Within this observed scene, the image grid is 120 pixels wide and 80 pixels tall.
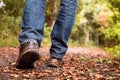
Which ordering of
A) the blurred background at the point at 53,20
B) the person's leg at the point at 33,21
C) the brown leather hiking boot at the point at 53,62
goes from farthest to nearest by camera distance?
the blurred background at the point at 53,20 → the brown leather hiking boot at the point at 53,62 → the person's leg at the point at 33,21

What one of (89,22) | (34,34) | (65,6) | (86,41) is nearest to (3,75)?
(34,34)

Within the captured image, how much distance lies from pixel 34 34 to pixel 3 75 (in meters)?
0.46

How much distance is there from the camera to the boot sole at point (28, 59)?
9.19 feet

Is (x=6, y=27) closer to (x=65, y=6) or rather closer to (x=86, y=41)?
(x=65, y=6)

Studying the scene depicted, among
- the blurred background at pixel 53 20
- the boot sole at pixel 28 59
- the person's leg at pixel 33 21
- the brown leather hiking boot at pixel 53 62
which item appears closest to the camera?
the boot sole at pixel 28 59

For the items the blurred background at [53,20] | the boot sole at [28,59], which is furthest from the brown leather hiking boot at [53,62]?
the blurred background at [53,20]

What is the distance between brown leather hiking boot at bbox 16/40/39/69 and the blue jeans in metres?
0.07

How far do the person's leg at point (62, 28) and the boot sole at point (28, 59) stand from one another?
0.38 metres

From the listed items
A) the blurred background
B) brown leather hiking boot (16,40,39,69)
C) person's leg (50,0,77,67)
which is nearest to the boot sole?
brown leather hiking boot (16,40,39,69)

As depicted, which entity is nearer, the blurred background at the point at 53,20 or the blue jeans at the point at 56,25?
the blue jeans at the point at 56,25

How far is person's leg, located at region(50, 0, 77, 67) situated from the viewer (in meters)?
3.29

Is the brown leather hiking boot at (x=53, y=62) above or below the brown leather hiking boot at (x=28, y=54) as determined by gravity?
below

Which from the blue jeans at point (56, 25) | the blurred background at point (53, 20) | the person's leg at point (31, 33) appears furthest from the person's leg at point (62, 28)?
the blurred background at point (53, 20)

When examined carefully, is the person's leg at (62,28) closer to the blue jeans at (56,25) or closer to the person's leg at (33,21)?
the blue jeans at (56,25)
